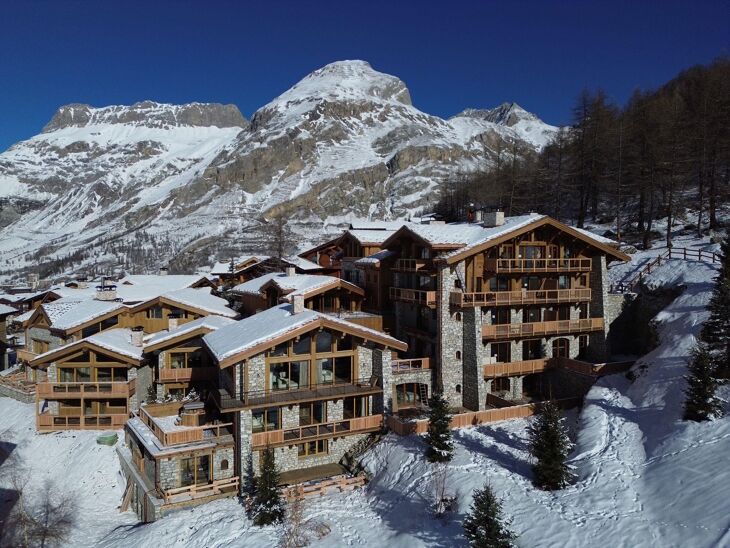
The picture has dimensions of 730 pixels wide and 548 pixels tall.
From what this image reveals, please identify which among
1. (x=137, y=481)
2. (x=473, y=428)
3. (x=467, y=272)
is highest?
(x=467, y=272)

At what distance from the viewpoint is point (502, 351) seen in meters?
29.4

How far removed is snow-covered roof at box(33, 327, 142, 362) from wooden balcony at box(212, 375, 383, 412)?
8.61 m

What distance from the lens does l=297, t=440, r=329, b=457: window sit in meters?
23.7

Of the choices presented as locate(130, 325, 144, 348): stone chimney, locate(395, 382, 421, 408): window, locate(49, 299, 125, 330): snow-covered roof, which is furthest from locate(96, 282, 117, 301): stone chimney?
locate(395, 382, 421, 408): window

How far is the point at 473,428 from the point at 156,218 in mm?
190177

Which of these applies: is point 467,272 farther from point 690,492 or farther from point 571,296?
point 690,492

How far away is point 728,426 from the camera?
17.5 metres

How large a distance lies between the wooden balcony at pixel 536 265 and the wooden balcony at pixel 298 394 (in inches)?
369

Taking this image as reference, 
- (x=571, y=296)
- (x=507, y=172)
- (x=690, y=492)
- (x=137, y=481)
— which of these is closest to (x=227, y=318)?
(x=137, y=481)

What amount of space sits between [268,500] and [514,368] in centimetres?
1548

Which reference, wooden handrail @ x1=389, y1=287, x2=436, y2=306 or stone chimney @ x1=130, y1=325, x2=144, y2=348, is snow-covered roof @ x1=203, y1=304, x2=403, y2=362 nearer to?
wooden handrail @ x1=389, y1=287, x2=436, y2=306

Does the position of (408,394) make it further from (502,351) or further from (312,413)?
(312,413)

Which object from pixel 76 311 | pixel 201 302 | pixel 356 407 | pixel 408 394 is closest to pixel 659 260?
pixel 408 394

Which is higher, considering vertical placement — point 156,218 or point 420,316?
point 156,218
